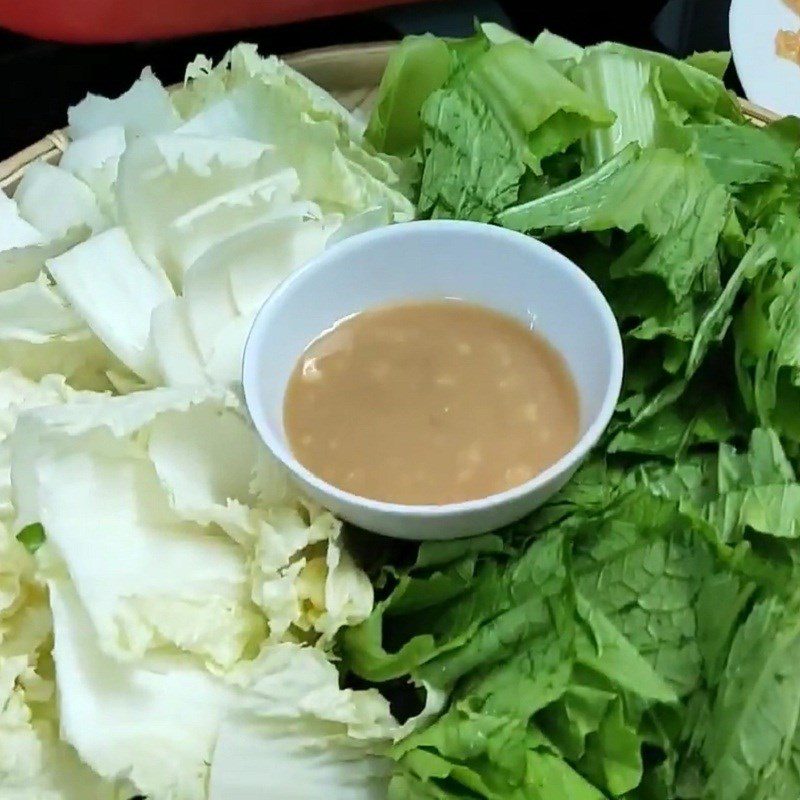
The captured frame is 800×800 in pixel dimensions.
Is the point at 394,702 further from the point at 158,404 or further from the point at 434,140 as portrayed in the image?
the point at 434,140

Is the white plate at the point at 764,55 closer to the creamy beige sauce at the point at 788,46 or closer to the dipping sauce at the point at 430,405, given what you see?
the creamy beige sauce at the point at 788,46

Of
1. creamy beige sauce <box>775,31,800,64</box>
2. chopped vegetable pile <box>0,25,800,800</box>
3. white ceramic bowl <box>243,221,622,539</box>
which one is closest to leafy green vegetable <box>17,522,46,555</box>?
chopped vegetable pile <box>0,25,800,800</box>

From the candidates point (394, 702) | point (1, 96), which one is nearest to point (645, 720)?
point (394, 702)

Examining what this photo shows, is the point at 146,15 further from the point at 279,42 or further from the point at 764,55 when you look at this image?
the point at 764,55

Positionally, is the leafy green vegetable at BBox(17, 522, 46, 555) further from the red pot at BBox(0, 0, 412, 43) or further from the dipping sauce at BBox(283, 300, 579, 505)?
the red pot at BBox(0, 0, 412, 43)

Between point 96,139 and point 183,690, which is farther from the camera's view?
point 96,139

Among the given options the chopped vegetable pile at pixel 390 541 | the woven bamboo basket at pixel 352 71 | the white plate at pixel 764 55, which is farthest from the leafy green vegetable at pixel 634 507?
the white plate at pixel 764 55

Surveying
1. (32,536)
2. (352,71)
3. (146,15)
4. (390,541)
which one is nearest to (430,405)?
(390,541)
